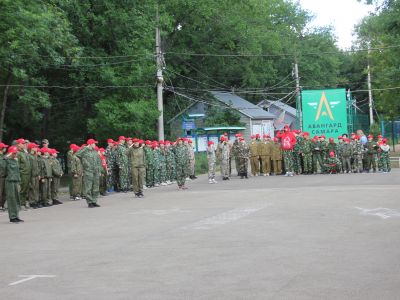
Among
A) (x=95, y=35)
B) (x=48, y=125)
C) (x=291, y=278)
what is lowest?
(x=291, y=278)

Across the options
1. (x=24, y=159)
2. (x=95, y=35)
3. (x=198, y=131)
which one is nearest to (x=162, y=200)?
(x=24, y=159)

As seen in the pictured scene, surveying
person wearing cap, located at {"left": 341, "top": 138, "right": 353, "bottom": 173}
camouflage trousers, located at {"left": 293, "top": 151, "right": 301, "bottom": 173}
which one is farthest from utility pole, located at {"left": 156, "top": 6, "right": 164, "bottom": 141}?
A: person wearing cap, located at {"left": 341, "top": 138, "right": 353, "bottom": 173}

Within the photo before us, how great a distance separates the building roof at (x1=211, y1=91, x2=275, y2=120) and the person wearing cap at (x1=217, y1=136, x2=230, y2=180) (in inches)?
1160

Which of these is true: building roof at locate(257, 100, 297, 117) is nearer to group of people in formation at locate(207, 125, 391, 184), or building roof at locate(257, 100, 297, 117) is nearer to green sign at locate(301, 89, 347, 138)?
green sign at locate(301, 89, 347, 138)

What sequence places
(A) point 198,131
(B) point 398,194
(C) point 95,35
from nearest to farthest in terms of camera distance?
(B) point 398,194 < (C) point 95,35 < (A) point 198,131

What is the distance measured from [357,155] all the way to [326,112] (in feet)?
17.4

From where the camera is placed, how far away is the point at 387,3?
41281mm

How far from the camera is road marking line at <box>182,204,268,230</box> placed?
47.3ft

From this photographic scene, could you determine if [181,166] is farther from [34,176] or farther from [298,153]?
[298,153]

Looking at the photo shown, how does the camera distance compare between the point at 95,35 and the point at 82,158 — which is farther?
the point at 95,35

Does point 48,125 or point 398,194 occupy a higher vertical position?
point 48,125

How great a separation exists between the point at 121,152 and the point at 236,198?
8.16m

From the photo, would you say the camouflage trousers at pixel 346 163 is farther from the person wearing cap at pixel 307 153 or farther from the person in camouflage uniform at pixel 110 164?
the person in camouflage uniform at pixel 110 164

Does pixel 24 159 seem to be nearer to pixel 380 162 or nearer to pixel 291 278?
pixel 291 278
